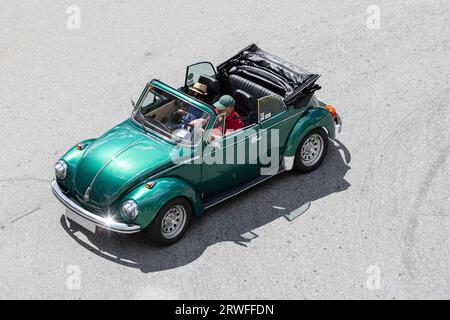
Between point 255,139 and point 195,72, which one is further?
point 195,72

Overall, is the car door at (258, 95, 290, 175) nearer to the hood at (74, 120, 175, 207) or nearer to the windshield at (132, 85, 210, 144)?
the windshield at (132, 85, 210, 144)

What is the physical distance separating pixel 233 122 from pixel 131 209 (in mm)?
2140

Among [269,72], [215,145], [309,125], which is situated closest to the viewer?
[215,145]

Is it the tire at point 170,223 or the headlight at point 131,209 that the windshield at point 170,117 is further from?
the headlight at point 131,209

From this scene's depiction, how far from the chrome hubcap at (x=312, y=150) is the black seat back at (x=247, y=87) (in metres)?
1.00

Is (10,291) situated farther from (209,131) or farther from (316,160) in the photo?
(316,160)

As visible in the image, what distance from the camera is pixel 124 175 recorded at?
31.6 ft

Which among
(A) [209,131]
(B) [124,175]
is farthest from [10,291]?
(A) [209,131]

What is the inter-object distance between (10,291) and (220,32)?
7702mm

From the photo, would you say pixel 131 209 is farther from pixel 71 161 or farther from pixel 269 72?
pixel 269 72

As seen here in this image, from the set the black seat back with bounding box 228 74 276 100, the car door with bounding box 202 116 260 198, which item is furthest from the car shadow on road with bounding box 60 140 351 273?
the black seat back with bounding box 228 74 276 100

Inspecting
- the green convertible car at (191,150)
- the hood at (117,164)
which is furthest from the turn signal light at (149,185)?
the hood at (117,164)

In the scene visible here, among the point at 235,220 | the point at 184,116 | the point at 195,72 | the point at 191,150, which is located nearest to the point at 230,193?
the point at 235,220

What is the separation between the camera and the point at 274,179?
11.3 metres
